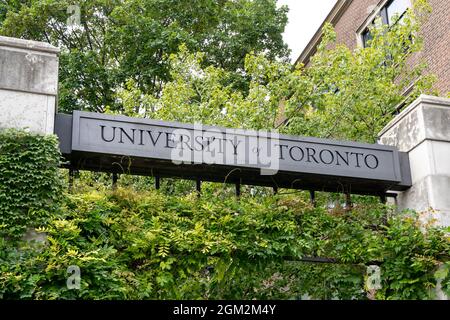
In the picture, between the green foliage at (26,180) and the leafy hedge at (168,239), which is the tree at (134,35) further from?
the green foliage at (26,180)

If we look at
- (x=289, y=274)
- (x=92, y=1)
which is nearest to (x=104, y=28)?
(x=92, y=1)

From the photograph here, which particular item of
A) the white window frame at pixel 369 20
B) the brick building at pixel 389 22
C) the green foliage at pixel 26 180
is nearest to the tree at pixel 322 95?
the brick building at pixel 389 22

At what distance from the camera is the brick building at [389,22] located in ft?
59.2

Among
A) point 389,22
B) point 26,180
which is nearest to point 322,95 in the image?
point 26,180

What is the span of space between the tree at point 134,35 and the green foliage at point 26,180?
12.4 m

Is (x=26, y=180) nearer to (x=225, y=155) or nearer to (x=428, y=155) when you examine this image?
(x=225, y=155)

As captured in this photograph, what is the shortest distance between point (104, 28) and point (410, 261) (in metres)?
16.7

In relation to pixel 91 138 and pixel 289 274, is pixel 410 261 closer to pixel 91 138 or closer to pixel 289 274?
pixel 289 274

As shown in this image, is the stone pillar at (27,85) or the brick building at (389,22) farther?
the brick building at (389,22)

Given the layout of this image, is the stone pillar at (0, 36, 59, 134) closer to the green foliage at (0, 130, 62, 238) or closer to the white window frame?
the green foliage at (0, 130, 62, 238)

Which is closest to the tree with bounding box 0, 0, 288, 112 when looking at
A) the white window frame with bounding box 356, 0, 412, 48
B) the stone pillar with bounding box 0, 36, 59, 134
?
the white window frame with bounding box 356, 0, 412, 48

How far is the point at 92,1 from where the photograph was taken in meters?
21.6

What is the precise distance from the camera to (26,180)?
697 cm

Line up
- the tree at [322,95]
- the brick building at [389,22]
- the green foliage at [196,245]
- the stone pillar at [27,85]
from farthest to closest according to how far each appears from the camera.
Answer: the brick building at [389,22], the tree at [322,95], the stone pillar at [27,85], the green foliage at [196,245]
